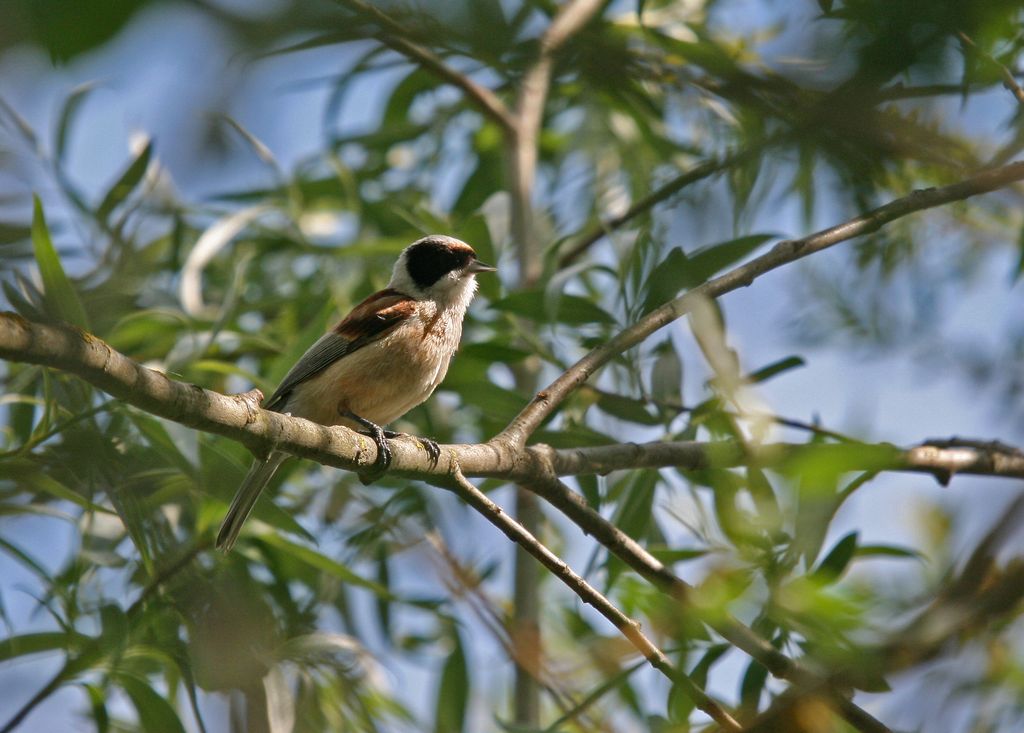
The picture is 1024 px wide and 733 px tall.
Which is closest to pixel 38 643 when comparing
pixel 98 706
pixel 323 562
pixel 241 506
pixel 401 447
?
pixel 98 706

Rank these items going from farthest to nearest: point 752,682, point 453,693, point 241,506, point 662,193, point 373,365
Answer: point 453,693
point 373,365
point 241,506
point 662,193
point 752,682

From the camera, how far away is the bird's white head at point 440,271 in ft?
15.3

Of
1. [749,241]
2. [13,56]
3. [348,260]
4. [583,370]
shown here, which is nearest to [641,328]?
[583,370]

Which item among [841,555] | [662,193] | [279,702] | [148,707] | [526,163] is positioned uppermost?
[662,193]

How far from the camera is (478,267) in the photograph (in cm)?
455

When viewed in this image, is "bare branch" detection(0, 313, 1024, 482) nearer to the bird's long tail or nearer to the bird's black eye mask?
the bird's long tail

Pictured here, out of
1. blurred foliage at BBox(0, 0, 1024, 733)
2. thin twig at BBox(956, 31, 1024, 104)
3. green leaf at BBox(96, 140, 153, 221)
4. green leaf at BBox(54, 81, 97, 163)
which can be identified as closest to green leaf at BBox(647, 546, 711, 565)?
blurred foliage at BBox(0, 0, 1024, 733)

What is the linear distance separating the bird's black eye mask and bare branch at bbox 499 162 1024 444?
1653 mm

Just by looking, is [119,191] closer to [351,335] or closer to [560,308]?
[351,335]

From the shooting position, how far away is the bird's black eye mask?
187 inches

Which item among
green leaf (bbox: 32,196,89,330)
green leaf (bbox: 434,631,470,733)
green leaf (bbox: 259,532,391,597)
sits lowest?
green leaf (bbox: 434,631,470,733)

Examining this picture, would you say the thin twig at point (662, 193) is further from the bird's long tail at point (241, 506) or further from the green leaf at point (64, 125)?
the green leaf at point (64, 125)

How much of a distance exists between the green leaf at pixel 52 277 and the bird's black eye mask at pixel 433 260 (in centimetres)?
225

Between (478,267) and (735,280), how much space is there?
5.61ft
